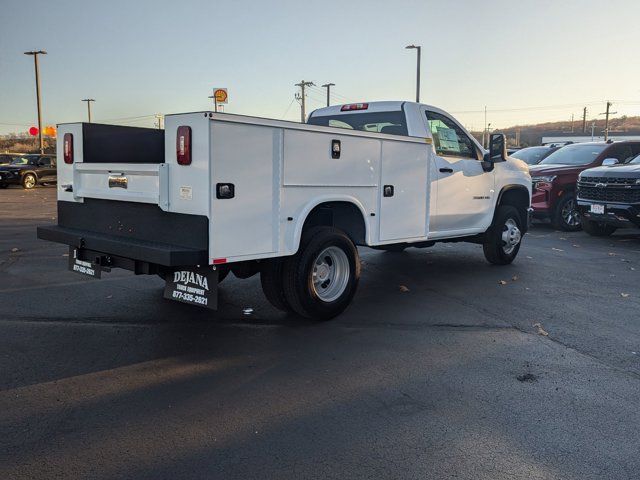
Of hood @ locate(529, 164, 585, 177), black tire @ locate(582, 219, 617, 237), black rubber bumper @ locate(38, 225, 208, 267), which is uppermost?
hood @ locate(529, 164, 585, 177)

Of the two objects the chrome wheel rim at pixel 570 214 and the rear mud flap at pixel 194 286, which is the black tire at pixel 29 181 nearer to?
the chrome wheel rim at pixel 570 214

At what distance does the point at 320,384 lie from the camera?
409 centimetres

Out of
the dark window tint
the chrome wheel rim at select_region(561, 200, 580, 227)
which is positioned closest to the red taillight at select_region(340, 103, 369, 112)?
the chrome wheel rim at select_region(561, 200, 580, 227)

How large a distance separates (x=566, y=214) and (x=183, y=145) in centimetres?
1160

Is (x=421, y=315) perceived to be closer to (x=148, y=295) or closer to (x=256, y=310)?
(x=256, y=310)

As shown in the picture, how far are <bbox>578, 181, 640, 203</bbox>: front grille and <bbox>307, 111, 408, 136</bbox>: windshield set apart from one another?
250 inches

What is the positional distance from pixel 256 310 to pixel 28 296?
101 inches

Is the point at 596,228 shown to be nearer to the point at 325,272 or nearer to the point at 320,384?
the point at 325,272

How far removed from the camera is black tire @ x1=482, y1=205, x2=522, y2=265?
334 inches

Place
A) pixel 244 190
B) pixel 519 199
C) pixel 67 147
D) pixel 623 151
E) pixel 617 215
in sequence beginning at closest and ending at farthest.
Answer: pixel 244 190
pixel 67 147
pixel 519 199
pixel 617 215
pixel 623 151

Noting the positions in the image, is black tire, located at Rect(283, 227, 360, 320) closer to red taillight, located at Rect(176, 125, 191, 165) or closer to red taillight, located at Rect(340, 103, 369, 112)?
red taillight, located at Rect(176, 125, 191, 165)

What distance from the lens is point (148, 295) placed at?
653cm

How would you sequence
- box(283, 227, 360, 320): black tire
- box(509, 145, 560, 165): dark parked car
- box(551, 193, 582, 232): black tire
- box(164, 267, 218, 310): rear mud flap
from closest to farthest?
box(164, 267, 218, 310): rear mud flap < box(283, 227, 360, 320): black tire < box(551, 193, 582, 232): black tire < box(509, 145, 560, 165): dark parked car

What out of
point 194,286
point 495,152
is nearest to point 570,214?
point 495,152
